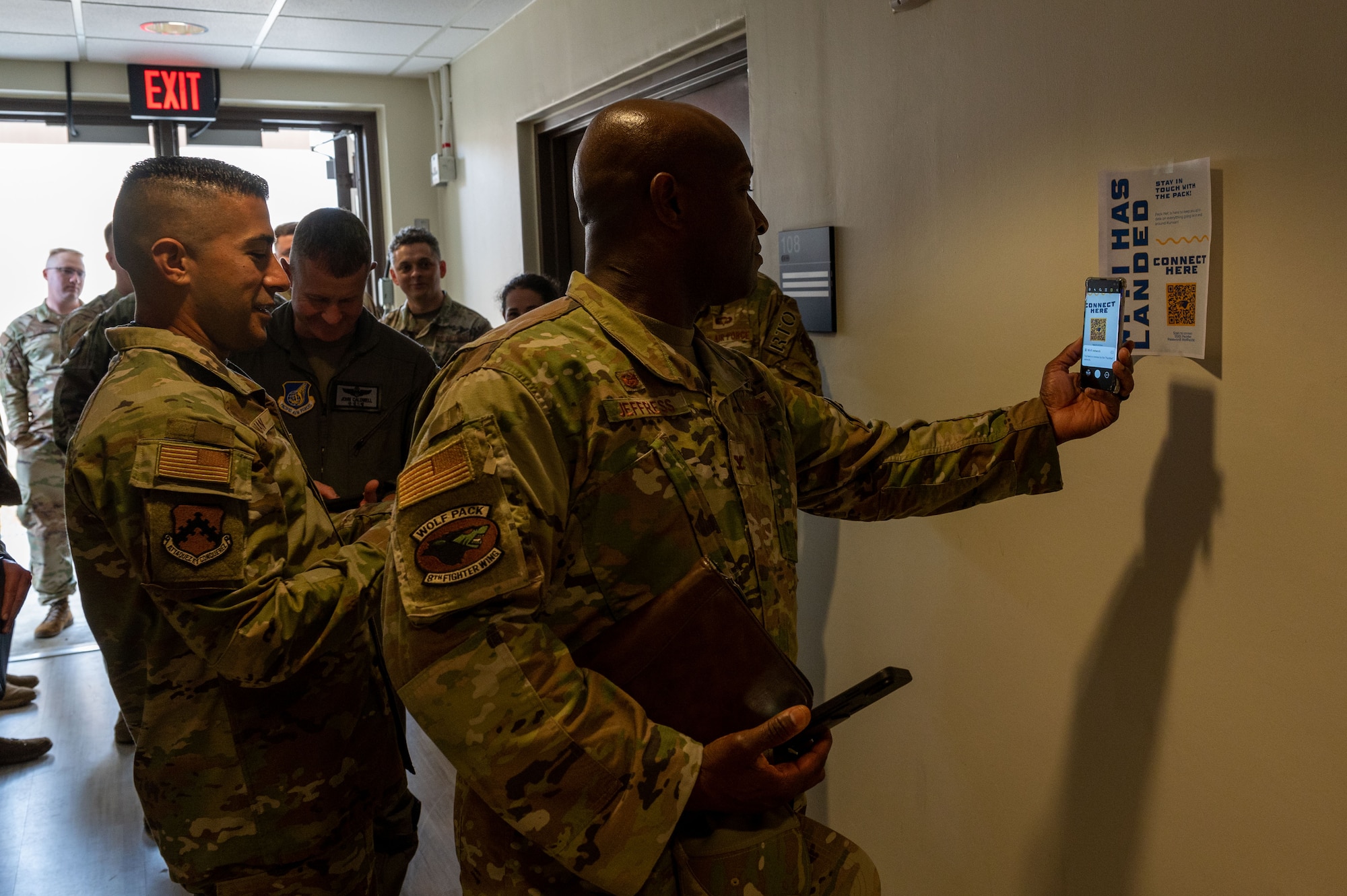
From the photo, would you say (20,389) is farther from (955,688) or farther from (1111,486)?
(1111,486)

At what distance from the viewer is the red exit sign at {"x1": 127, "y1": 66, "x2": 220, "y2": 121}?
197 inches

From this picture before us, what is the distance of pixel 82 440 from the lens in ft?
4.10

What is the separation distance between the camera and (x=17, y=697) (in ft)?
12.1

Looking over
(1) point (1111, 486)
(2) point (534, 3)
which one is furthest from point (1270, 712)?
(2) point (534, 3)

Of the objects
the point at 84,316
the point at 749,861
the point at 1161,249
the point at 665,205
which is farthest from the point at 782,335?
the point at 84,316

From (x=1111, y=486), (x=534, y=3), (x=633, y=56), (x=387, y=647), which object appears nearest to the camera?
(x=387, y=647)

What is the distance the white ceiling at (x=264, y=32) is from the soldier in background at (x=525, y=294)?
134cm

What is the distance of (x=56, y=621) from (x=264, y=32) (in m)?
2.75

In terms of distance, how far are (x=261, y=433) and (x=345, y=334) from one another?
3.00 ft

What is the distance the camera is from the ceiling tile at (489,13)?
13.4 feet

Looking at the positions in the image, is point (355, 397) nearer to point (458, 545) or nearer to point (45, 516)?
point (458, 545)


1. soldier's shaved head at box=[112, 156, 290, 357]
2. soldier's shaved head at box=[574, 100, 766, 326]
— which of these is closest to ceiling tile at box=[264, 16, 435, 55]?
soldier's shaved head at box=[112, 156, 290, 357]

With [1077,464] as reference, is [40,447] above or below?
below

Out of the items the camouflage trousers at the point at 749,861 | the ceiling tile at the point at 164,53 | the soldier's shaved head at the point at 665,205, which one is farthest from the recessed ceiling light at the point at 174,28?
the camouflage trousers at the point at 749,861
